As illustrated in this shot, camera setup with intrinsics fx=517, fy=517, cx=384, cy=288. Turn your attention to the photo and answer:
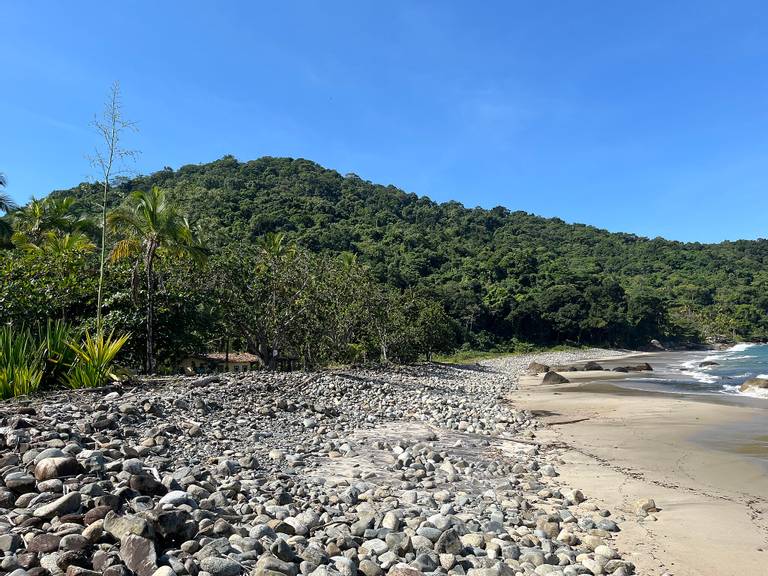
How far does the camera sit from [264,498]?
5.86 meters

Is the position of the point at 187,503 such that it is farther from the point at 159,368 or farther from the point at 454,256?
the point at 454,256

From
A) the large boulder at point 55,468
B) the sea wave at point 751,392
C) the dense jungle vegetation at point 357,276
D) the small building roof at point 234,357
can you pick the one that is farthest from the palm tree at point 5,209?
the sea wave at point 751,392

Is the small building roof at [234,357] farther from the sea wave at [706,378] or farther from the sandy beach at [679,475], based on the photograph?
the sea wave at [706,378]

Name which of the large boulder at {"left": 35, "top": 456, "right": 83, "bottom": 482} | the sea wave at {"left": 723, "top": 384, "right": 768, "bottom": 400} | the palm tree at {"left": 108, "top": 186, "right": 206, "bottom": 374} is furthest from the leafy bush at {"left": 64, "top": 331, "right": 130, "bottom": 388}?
the sea wave at {"left": 723, "top": 384, "right": 768, "bottom": 400}

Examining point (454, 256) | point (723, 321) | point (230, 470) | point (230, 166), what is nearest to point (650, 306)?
point (723, 321)

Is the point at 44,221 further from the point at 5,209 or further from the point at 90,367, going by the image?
the point at 90,367

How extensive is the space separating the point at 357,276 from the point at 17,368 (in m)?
23.3

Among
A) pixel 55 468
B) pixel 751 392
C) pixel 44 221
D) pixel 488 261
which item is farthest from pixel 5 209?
pixel 488 261

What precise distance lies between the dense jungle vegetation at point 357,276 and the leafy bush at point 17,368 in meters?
5.34

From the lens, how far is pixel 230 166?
403 feet

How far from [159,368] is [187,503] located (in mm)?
15812

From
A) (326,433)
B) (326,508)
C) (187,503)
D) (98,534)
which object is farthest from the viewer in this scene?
(326,433)

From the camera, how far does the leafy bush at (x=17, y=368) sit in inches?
383

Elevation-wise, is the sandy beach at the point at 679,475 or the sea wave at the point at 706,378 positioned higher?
the sandy beach at the point at 679,475
